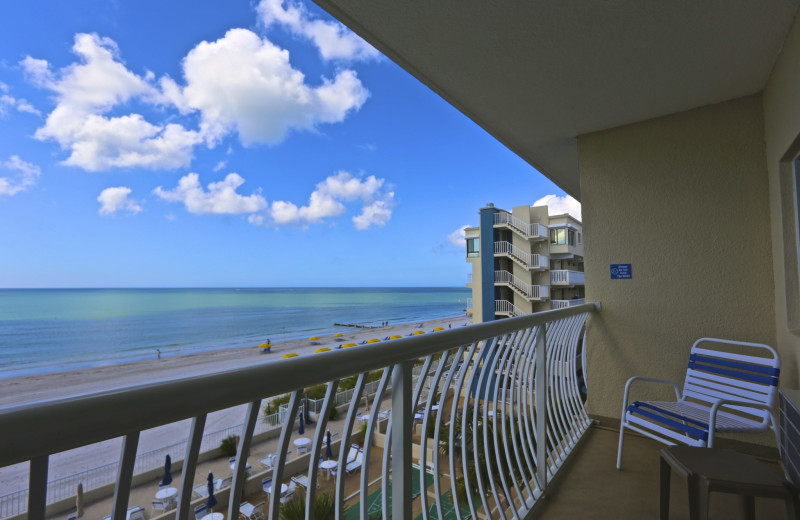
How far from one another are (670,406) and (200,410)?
2.89 meters

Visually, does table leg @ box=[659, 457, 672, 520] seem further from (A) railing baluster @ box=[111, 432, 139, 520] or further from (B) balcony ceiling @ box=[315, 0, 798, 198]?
(B) balcony ceiling @ box=[315, 0, 798, 198]

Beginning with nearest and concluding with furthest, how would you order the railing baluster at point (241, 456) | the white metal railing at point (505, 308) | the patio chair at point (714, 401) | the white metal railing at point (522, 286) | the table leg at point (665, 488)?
the railing baluster at point (241, 456)
the table leg at point (665, 488)
the patio chair at point (714, 401)
the white metal railing at point (522, 286)
the white metal railing at point (505, 308)

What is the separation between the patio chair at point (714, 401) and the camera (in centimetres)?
217

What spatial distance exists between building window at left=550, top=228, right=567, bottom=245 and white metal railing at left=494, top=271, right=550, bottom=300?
2423 millimetres

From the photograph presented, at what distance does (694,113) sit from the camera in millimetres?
3152

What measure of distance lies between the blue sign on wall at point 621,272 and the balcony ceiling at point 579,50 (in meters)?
1.28

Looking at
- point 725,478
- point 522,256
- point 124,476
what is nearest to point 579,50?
point 725,478

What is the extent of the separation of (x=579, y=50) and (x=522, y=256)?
50.1ft

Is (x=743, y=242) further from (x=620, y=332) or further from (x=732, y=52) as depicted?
(x=732, y=52)

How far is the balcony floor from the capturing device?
2078mm

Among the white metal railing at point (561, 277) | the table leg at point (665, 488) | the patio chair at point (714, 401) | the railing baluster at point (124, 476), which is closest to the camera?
the railing baluster at point (124, 476)

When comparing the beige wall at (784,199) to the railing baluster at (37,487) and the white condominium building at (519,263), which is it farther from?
the white condominium building at (519,263)

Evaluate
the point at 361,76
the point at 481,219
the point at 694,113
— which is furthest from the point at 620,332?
the point at 361,76

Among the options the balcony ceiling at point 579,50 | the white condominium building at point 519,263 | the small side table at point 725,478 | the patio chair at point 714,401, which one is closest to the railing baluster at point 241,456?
the small side table at point 725,478
